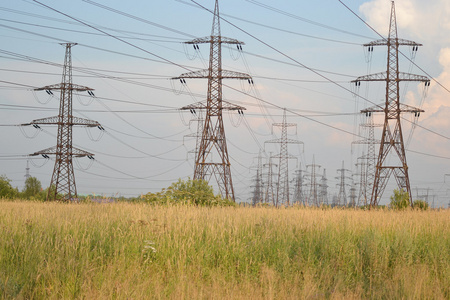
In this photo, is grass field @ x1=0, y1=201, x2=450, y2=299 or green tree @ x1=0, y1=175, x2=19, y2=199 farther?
green tree @ x1=0, y1=175, x2=19, y2=199

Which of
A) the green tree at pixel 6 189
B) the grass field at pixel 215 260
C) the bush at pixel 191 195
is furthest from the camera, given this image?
the green tree at pixel 6 189

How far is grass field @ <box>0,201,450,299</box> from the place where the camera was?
963 centimetres

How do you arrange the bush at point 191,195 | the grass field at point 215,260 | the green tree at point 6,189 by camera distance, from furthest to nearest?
the green tree at point 6,189, the bush at point 191,195, the grass field at point 215,260

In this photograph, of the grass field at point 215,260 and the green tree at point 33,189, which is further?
the green tree at point 33,189

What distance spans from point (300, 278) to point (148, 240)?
11.8 ft

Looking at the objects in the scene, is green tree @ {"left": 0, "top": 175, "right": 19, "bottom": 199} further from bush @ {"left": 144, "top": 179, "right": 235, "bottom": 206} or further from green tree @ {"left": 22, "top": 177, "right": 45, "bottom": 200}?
bush @ {"left": 144, "top": 179, "right": 235, "bottom": 206}

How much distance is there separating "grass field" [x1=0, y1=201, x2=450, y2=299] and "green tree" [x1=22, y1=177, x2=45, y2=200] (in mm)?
52938

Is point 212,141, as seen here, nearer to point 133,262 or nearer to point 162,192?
point 162,192

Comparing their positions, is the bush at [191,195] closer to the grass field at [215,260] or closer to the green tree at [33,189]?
the grass field at [215,260]

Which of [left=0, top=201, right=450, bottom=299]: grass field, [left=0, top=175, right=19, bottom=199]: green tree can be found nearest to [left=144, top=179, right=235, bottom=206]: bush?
[left=0, top=201, right=450, bottom=299]: grass field

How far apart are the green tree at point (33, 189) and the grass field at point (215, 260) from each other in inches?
2084

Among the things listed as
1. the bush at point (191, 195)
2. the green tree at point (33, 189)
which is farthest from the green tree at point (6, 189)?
the bush at point (191, 195)

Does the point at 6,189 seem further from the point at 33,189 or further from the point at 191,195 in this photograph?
the point at 191,195

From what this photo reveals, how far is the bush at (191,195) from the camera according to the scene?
24.8 meters
